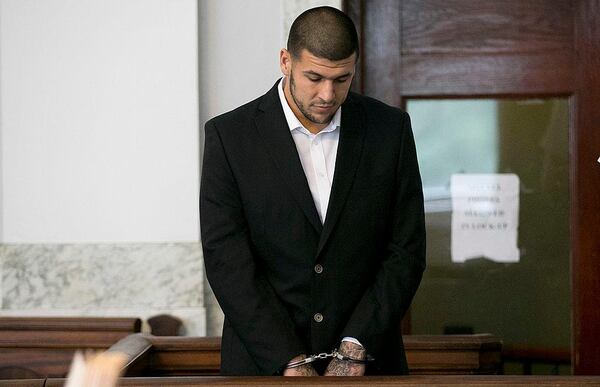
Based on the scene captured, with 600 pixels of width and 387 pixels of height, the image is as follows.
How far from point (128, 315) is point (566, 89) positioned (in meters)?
2.41

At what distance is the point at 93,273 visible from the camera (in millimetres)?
4656

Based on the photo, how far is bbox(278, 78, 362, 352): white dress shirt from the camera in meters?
2.90

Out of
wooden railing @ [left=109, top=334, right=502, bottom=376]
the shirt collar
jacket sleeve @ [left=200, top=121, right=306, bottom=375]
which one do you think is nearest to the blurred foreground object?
jacket sleeve @ [left=200, top=121, right=306, bottom=375]

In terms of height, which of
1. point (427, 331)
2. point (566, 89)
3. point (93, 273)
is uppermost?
point (566, 89)

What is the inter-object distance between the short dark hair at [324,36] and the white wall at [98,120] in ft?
6.46

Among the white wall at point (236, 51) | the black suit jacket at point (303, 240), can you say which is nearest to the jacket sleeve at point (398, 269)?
the black suit jacket at point (303, 240)

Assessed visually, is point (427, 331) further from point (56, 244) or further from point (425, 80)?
point (56, 244)

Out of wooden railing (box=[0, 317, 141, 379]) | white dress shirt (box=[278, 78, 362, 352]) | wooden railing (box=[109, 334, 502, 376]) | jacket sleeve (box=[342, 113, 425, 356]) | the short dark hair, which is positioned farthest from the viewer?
wooden railing (box=[0, 317, 141, 379])

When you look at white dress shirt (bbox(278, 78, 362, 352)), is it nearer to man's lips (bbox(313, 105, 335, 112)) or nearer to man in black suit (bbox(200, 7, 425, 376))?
man in black suit (bbox(200, 7, 425, 376))

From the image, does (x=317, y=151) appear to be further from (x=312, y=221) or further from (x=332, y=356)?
(x=332, y=356)

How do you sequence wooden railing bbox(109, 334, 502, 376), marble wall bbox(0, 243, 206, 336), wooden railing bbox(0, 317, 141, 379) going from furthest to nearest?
1. marble wall bbox(0, 243, 206, 336)
2. wooden railing bbox(0, 317, 141, 379)
3. wooden railing bbox(109, 334, 502, 376)

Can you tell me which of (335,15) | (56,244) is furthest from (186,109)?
(335,15)

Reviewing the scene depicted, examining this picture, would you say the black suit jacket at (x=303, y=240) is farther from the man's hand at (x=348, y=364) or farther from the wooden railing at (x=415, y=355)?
the wooden railing at (x=415, y=355)

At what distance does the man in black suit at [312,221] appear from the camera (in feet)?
8.97
